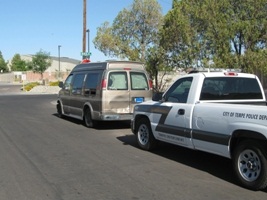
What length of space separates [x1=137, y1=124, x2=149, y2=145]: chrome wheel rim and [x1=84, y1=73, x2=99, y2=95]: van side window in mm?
3692

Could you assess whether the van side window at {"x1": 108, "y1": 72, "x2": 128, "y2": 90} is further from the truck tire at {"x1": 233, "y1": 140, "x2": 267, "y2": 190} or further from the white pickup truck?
the truck tire at {"x1": 233, "y1": 140, "x2": 267, "y2": 190}

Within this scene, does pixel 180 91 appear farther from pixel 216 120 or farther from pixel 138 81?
pixel 138 81

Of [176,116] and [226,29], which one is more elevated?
[226,29]

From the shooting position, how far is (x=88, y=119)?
13234 millimetres

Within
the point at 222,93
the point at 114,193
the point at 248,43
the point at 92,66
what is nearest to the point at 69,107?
the point at 92,66

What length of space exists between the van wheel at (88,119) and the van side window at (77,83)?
2.58ft

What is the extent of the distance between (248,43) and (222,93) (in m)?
8.52

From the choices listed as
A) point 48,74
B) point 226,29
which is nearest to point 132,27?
point 226,29

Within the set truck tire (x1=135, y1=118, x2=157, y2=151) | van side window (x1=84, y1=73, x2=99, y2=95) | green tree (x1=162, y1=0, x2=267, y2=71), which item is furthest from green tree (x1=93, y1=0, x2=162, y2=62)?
truck tire (x1=135, y1=118, x2=157, y2=151)

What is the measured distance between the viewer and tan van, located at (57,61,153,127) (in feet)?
40.3

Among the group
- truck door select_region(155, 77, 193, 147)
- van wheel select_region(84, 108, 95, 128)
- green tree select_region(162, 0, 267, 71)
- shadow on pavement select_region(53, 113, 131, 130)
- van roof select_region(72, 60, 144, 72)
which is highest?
green tree select_region(162, 0, 267, 71)

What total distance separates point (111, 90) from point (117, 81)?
39cm

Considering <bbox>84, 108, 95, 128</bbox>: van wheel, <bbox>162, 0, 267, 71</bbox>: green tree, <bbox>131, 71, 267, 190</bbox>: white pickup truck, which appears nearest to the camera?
<bbox>131, 71, 267, 190</bbox>: white pickup truck

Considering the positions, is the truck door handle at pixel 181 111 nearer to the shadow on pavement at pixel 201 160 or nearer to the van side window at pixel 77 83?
the shadow on pavement at pixel 201 160
